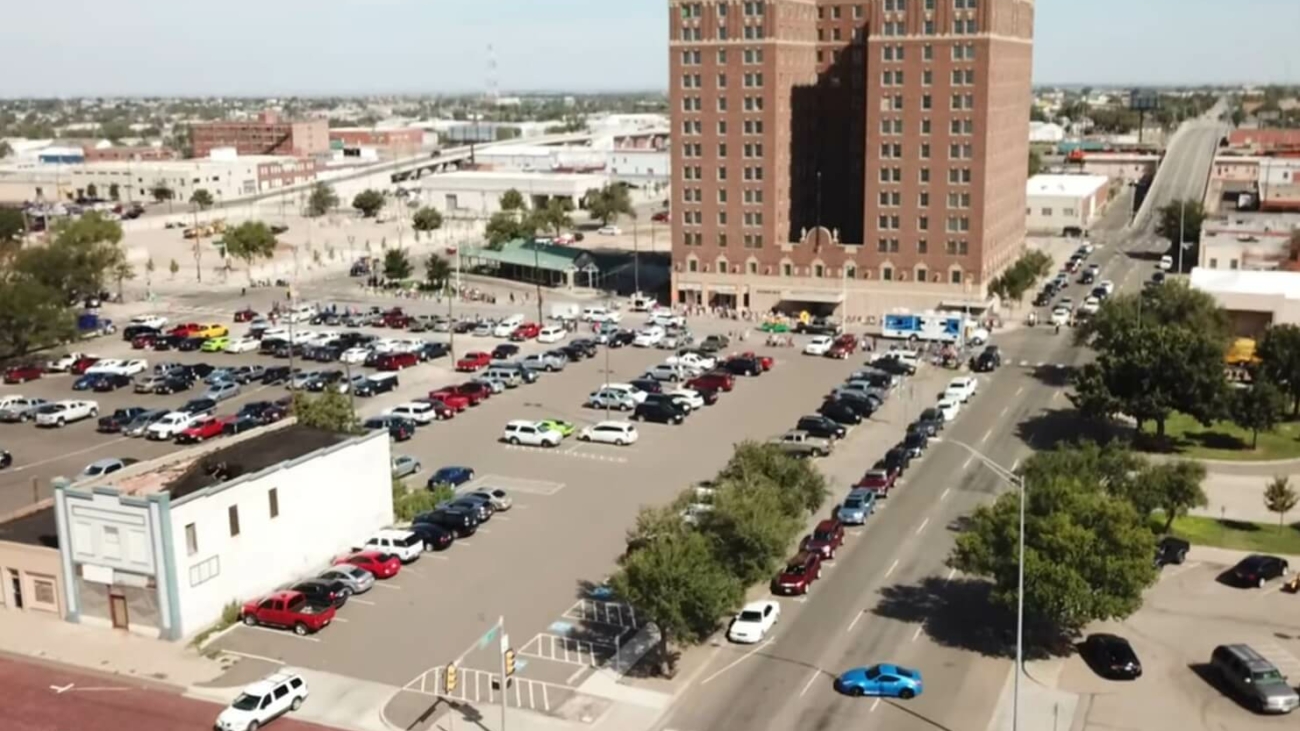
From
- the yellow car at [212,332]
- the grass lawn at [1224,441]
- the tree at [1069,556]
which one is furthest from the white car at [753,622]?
the yellow car at [212,332]

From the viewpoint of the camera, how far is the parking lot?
107ft

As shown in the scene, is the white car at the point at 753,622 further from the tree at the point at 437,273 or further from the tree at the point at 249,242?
the tree at the point at 249,242

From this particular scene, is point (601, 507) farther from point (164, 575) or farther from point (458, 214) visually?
point (458, 214)

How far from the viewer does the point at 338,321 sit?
299 ft

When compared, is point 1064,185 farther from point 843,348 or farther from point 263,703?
point 263,703

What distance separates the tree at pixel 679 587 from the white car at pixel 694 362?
39.4 meters

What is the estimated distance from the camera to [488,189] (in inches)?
6688

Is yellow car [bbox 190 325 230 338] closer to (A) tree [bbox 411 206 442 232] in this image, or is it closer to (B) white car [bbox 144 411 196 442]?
(B) white car [bbox 144 411 196 442]

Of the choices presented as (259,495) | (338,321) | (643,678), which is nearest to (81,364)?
(338,321)

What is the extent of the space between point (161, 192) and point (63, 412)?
134774 mm

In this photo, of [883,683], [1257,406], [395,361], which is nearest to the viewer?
[883,683]

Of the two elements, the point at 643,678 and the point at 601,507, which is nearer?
the point at 643,678

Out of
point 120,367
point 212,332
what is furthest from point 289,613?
point 212,332

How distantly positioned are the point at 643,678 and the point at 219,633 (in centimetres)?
1355
